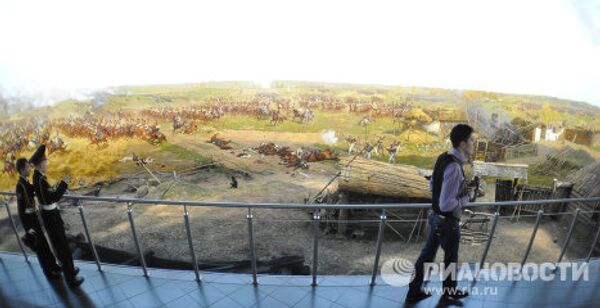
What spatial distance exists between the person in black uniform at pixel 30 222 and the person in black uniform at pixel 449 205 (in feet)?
10.4

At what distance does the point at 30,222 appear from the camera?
292 cm

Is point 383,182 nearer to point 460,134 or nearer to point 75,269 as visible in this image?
point 460,134

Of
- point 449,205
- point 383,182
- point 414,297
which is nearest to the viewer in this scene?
point 449,205

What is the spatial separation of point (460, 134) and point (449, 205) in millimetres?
524

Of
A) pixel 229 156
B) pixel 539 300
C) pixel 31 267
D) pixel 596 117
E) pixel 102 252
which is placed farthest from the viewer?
pixel 229 156

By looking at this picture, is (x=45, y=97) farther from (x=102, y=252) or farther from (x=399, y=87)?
(x=399, y=87)

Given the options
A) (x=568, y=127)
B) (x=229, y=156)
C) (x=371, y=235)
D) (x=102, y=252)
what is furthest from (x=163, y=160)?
(x=568, y=127)

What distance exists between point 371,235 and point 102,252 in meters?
7.21

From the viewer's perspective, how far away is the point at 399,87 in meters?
16.4

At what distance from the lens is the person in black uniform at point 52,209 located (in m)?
2.79

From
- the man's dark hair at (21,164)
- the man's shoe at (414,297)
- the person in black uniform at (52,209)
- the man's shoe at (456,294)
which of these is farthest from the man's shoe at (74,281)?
the man's shoe at (456,294)

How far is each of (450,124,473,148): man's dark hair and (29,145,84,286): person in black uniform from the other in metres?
3.21

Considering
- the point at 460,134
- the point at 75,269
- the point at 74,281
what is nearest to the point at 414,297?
the point at 460,134

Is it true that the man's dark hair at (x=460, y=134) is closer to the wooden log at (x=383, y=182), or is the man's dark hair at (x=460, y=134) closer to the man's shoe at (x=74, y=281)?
the man's shoe at (x=74, y=281)
